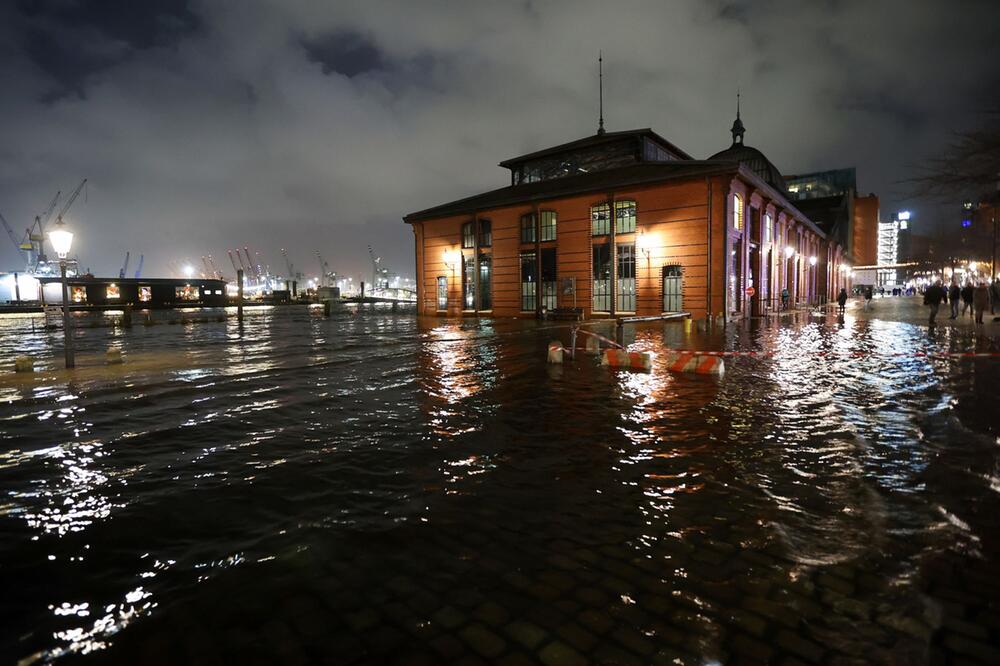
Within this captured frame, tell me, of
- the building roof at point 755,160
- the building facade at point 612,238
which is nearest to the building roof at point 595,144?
the building facade at point 612,238

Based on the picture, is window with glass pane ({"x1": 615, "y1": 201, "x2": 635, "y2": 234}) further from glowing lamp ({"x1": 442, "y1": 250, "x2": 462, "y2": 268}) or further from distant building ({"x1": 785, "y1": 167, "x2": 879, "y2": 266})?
distant building ({"x1": 785, "y1": 167, "x2": 879, "y2": 266})

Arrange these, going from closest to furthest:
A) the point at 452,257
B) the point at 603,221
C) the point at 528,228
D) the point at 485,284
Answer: the point at 603,221
the point at 528,228
the point at 485,284
the point at 452,257

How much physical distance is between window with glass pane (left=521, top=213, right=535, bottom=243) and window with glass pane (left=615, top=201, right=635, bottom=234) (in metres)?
5.94

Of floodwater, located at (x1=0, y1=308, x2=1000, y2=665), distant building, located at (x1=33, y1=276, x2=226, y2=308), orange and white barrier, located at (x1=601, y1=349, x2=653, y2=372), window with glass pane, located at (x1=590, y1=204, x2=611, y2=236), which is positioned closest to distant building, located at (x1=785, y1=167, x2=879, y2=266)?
window with glass pane, located at (x1=590, y1=204, x2=611, y2=236)

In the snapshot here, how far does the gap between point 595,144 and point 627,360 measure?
1066 inches

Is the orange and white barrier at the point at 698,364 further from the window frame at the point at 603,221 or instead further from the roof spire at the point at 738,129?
the roof spire at the point at 738,129

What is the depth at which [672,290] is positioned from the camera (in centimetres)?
2820

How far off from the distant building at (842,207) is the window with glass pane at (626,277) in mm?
48811

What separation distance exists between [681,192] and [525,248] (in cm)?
1055

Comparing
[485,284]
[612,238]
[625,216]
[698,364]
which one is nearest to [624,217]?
[625,216]

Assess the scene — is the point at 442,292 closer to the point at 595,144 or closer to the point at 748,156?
the point at 595,144

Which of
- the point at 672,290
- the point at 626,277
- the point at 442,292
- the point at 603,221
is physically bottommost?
the point at 672,290

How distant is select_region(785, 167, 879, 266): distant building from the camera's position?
239 ft

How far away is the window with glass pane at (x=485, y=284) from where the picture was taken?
119 feet
